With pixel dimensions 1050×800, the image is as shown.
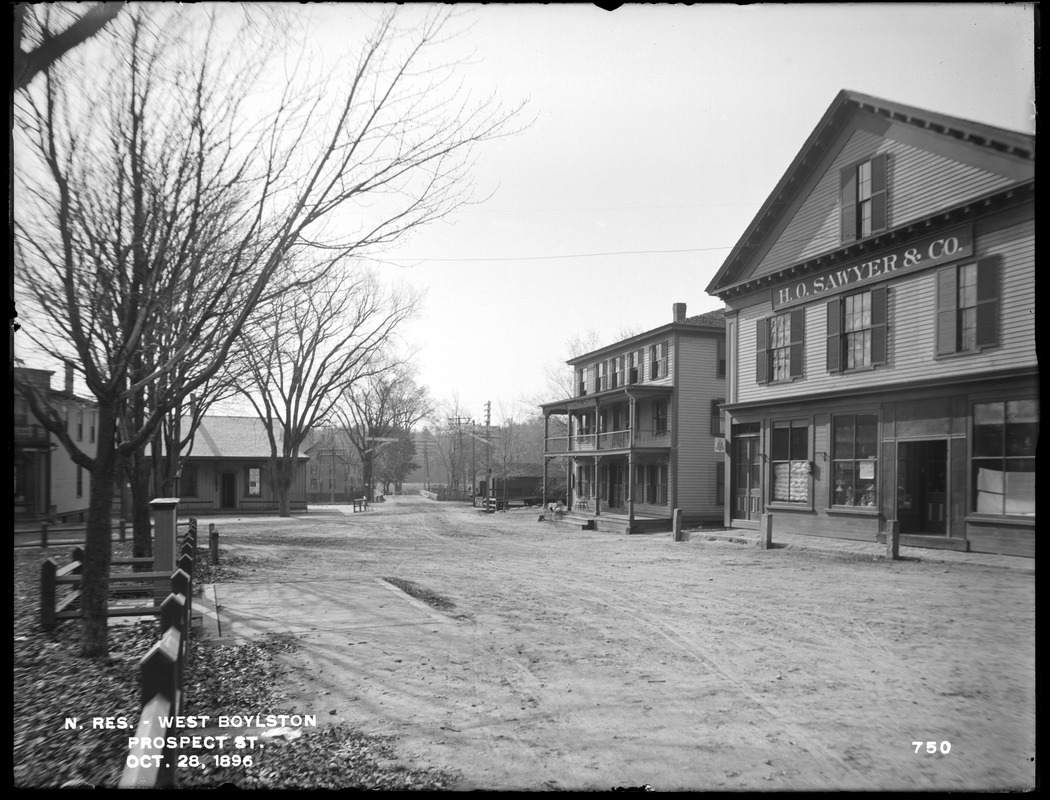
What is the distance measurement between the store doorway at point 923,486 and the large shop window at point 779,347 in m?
4.41

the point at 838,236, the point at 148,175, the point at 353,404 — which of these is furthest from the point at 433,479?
the point at 148,175

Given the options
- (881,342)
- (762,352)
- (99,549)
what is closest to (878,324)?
(881,342)

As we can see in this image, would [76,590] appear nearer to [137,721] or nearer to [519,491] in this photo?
[137,721]

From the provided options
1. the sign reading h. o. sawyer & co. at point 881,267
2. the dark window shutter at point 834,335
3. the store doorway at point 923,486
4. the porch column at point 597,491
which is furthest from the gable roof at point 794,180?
the porch column at point 597,491

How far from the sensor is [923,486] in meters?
14.9

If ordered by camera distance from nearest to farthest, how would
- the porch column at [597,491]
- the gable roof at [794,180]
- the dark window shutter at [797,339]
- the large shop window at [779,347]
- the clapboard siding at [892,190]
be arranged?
the clapboard siding at [892,190], the gable roof at [794,180], the dark window shutter at [797,339], the large shop window at [779,347], the porch column at [597,491]

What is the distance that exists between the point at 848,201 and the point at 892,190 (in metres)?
1.36

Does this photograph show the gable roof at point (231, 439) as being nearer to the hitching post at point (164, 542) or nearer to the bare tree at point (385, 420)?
the bare tree at point (385, 420)

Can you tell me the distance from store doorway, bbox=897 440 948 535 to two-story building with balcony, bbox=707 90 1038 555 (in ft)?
0.12

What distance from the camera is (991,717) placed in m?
4.75

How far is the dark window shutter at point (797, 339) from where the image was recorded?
1867 centimetres

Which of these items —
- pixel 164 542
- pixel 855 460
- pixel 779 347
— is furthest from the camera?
pixel 779 347

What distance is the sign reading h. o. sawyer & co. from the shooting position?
1185 cm

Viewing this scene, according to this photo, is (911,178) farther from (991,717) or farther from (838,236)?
(991,717)
